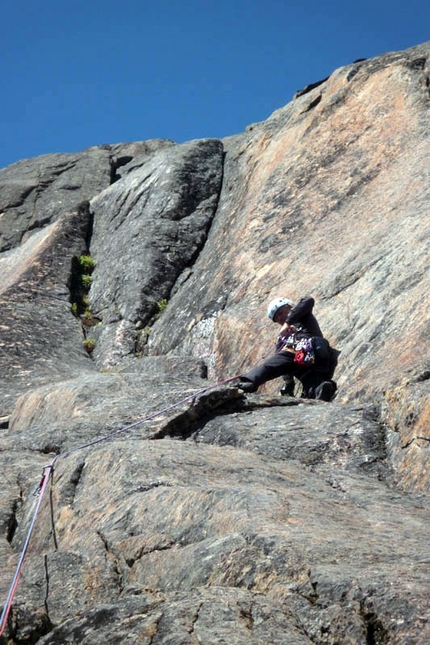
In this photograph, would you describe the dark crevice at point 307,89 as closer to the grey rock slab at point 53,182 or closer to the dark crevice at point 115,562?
the grey rock slab at point 53,182

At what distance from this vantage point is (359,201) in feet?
68.2

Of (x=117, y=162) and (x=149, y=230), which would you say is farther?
(x=117, y=162)

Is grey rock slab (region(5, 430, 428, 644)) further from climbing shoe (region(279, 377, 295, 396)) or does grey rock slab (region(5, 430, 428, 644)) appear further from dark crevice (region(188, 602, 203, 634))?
climbing shoe (region(279, 377, 295, 396))

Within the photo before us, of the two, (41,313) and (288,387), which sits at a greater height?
(41,313)

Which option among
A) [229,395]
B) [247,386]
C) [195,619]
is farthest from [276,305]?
[195,619]

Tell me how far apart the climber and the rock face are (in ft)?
1.18

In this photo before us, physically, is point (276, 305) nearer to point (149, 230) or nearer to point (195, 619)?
point (149, 230)

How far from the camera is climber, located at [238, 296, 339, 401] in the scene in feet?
50.8

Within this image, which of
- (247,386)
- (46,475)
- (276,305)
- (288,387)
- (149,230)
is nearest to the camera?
(46,475)

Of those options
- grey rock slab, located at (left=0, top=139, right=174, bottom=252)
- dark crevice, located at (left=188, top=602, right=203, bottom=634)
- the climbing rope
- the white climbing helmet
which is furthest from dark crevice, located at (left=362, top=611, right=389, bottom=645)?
grey rock slab, located at (left=0, top=139, right=174, bottom=252)

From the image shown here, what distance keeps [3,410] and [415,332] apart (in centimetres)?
867

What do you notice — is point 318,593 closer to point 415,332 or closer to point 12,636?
point 12,636

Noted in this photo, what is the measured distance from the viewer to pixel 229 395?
14.2 m

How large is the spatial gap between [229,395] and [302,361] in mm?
2039
